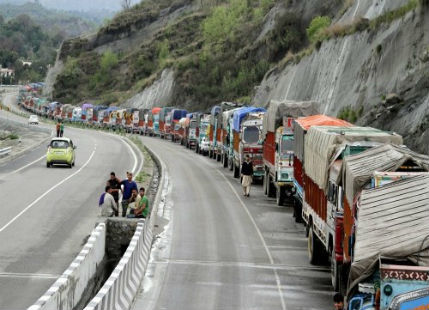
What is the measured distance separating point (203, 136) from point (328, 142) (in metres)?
48.4

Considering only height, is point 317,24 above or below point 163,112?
above

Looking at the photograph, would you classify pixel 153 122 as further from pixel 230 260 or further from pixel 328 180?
pixel 328 180

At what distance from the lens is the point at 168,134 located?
97.1 metres

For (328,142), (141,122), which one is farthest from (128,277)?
A: (141,122)

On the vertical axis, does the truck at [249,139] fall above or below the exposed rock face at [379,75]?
below

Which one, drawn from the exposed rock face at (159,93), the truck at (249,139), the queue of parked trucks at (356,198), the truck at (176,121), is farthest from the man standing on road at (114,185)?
the exposed rock face at (159,93)

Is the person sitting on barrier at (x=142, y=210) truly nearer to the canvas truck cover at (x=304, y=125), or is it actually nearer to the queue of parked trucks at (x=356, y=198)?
the queue of parked trucks at (x=356, y=198)

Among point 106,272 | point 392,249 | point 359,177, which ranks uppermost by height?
point 359,177

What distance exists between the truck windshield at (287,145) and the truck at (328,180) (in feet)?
29.2

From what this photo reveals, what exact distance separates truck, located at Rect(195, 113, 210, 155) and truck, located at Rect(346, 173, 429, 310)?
2084 inches

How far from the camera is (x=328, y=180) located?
20.8m

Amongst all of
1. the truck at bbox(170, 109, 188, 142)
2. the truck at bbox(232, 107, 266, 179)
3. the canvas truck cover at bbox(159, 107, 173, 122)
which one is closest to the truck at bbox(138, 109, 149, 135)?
the canvas truck cover at bbox(159, 107, 173, 122)

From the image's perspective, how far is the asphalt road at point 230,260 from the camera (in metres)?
18.6

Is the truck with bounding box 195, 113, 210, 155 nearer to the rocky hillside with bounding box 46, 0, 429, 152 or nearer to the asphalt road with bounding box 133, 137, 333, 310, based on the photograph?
the rocky hillside with bounding box 46, 0, 429, 152
